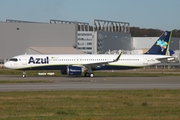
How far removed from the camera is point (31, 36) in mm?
93750

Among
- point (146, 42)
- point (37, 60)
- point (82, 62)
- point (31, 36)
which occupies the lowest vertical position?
point (82, 62)

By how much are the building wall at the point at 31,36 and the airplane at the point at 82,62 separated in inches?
1601

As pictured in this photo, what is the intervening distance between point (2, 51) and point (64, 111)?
7447 centimetres

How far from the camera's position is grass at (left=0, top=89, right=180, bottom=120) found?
1558 cm

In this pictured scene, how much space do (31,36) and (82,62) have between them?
44433mm

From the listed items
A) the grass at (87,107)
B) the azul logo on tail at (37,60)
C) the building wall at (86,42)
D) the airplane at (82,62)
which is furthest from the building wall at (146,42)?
the grass at (87,107)

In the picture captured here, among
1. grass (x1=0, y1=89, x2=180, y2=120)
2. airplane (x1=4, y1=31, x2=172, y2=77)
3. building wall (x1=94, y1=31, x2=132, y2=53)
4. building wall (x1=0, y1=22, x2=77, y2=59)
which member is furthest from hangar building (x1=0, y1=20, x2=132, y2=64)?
grass (x1=0, y1=89, x2=180, y2=120)

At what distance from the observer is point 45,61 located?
49719 mm

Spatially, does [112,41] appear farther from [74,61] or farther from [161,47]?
[74,61]

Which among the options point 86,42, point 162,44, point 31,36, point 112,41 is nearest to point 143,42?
point 112,41

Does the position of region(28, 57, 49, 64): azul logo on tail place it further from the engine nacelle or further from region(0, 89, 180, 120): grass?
region(0, 89, 180, 120): grass

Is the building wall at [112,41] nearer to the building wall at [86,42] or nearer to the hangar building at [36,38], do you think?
the building wall at [86,42]

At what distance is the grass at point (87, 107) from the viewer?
15.6m

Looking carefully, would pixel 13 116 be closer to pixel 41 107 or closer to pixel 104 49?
pixel 41 107
